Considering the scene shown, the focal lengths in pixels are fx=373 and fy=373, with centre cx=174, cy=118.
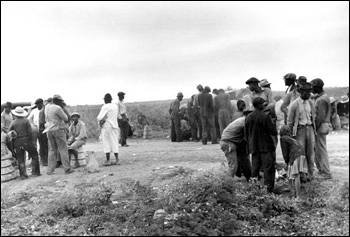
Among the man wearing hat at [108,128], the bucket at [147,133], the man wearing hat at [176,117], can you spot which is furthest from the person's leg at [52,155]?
the bucket at [147,133]

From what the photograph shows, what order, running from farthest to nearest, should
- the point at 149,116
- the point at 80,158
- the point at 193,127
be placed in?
the point at 149,116 → the point at 193,127 → the point at 80,158

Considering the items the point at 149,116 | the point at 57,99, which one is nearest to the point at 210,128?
the point at 57,99

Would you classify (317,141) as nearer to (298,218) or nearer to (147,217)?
(298,218)

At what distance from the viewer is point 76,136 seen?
33.4 feet

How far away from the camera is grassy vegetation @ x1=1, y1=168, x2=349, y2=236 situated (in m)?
5.32

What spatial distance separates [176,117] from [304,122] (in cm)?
753

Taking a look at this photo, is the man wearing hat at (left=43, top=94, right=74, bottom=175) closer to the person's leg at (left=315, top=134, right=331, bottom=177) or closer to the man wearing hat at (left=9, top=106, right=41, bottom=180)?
the man wearing hat at (left=9, top=106, right=41, bottom=180)

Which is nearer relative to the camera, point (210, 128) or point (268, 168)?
point (268, 168)

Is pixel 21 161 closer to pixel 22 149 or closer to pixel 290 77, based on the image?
pixel 22 149

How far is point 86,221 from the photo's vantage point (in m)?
5.77

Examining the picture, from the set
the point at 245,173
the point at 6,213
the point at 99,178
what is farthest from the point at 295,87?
the point at 6,213

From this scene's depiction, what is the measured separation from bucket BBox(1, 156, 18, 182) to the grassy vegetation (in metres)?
1.95

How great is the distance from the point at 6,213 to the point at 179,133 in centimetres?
873

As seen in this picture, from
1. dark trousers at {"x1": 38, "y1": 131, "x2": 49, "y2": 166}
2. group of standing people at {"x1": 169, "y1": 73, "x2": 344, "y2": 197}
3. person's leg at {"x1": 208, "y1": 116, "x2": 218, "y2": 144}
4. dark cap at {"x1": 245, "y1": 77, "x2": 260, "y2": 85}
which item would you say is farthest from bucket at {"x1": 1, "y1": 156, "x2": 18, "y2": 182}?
person's leg at {"x1": 208, "y1": 116, "x2": 218, "y2": 144}
